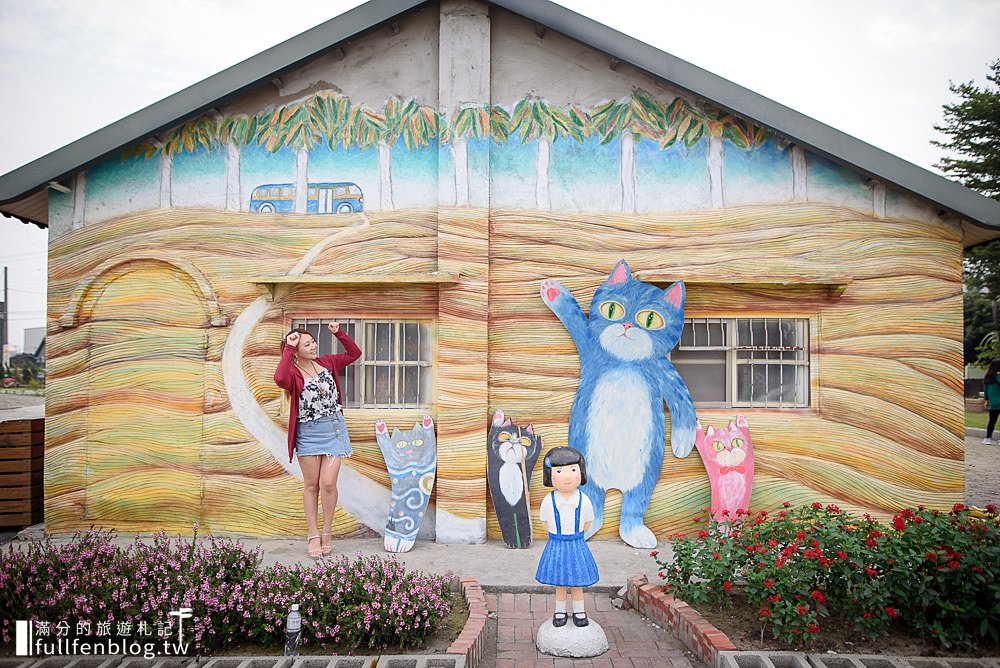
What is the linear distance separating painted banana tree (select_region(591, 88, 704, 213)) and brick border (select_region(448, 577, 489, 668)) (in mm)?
4241

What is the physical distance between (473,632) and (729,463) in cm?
374

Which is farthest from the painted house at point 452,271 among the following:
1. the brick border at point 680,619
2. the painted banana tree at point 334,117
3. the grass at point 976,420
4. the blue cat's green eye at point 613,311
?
the grass at point 976,420

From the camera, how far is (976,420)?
18594mm

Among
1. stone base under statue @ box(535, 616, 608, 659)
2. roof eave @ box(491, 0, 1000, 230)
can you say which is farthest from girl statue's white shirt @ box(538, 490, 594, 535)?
roof eave @ box(491, 0, 1000, 230)

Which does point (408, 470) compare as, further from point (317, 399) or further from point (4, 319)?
point (4, 319)

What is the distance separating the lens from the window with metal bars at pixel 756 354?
7.72 metres

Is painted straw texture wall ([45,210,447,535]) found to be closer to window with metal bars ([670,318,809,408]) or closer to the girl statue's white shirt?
window with metal bars ([670,318,809,408])

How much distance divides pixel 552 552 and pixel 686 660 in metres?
1.10

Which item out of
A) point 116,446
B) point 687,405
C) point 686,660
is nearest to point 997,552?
point 686,660

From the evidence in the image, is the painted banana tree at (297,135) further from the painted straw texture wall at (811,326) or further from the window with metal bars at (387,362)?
the painted straw texture wall at (811,326)

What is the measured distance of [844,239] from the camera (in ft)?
24.8

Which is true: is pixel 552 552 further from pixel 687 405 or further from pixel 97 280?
pixel 97 280

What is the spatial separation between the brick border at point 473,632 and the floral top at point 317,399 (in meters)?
2.35

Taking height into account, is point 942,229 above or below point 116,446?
above
